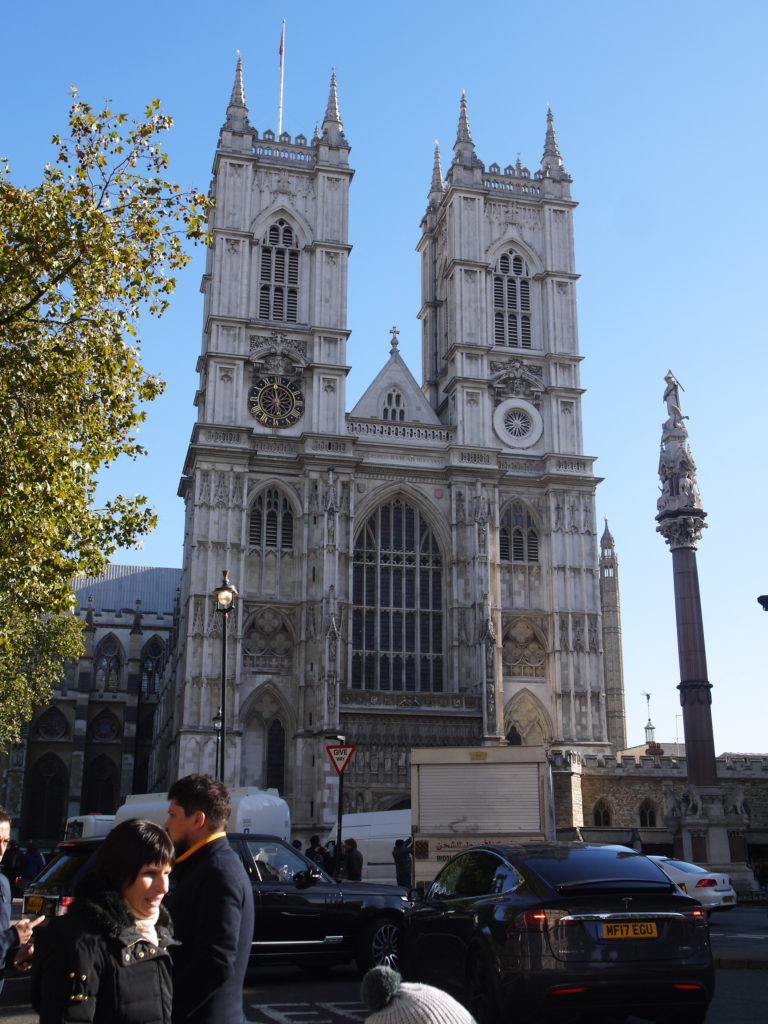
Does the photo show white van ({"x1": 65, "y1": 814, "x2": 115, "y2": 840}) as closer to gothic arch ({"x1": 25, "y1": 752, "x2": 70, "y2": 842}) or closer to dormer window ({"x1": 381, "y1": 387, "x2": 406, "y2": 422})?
dormer window ({"x1": 381, "y1": 387, "x2": 406, "y2": 422})

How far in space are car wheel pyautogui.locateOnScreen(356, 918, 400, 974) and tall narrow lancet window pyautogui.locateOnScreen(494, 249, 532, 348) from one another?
35.9 meters

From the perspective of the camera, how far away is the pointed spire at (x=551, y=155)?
48375 mm

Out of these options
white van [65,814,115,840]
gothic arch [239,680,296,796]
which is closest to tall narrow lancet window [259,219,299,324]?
gothic arch [239,680,296,796]

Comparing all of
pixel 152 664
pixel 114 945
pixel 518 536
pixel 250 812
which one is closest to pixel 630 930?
pixel 114 945

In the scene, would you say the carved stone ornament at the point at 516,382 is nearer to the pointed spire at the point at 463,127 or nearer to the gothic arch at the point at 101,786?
the pointed spire at the point at 463,127

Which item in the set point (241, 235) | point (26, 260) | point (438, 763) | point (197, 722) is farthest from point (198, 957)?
point (241, 235)

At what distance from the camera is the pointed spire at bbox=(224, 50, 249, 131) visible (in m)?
44.5

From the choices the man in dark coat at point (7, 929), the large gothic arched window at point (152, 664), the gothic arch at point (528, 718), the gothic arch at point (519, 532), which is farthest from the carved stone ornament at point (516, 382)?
the man in dark coat at point (7, 929)

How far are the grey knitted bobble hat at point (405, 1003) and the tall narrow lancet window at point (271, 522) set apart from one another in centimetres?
3694

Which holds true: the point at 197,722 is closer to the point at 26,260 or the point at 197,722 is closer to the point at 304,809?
the point at 304,809

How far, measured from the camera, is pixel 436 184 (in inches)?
2079

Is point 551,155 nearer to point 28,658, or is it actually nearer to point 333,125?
point 333,125

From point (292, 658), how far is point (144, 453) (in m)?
24.0

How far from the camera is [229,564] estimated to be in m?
38.9
